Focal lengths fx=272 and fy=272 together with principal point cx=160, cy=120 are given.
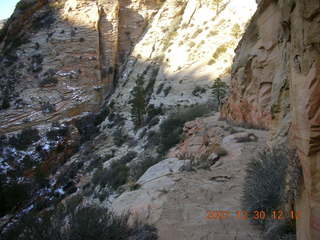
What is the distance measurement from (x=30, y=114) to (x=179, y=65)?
12.3m

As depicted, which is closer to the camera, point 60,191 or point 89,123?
point 60,191

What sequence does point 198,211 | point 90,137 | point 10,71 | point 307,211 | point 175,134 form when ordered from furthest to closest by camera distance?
1. point 10,71
2. point 90,137
3. point 175,134
4. point 198,211
5. point 307,211

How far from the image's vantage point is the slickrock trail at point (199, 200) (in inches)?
160

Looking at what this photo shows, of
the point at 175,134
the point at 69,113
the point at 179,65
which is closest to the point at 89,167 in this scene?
the point at 175,134

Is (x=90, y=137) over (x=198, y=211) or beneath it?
beneath

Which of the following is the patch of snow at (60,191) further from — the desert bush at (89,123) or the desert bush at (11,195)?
the desert bush at (89,123)

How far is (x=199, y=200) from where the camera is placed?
5.19 meters

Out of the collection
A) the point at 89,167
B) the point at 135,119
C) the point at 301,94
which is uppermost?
the point at 301,94

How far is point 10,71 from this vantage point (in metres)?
23.9

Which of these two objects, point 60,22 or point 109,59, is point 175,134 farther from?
point 60,22

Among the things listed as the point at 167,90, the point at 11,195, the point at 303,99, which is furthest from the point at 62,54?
the point at 303,99
